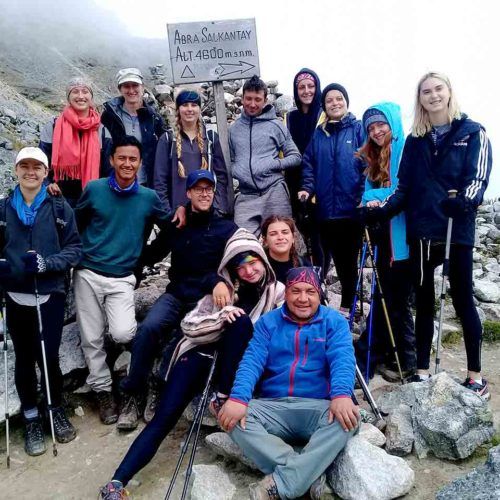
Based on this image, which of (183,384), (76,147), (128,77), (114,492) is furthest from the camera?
(128,77)

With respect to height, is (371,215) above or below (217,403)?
above

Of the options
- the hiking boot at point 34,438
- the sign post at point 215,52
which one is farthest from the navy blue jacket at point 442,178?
the hiking boot at point 34,438

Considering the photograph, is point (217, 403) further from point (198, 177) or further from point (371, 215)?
point (371, 215)

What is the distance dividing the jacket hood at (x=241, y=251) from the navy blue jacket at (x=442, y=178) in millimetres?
1651

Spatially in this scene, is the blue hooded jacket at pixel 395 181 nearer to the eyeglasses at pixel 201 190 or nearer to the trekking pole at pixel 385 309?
the trekking pole at pixel 385 309

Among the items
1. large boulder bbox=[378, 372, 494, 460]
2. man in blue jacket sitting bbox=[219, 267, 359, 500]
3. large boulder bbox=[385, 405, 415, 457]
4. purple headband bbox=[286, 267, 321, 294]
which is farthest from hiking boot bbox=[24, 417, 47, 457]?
large boulder bbox=[378, 372, 494, 460]

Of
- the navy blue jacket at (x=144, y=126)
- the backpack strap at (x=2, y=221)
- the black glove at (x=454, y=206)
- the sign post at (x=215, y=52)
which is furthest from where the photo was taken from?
the sign post at (x=215, y=52)

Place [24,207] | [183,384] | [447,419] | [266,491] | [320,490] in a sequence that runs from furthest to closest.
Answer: [24,207] < [183,384] < [447,419] < [320,490] < [266,491]

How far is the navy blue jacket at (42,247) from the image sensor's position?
5.36 metres

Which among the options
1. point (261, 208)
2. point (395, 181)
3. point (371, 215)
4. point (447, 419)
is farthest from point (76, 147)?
point (447, 419)

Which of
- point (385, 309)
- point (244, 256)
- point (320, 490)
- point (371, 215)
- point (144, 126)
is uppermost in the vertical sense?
point (144, 126)

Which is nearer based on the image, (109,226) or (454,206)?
(454,206)

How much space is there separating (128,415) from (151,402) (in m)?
0.31

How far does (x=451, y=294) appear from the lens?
17.9 feet
